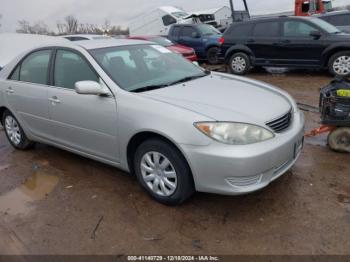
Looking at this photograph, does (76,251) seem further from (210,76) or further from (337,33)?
(337,33)

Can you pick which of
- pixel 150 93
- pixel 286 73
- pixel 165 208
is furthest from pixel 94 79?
pixel 286 73

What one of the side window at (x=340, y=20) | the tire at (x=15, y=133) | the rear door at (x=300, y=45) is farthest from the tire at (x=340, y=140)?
the side window at (x=340, y=20)

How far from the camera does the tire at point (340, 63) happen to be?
372 inches

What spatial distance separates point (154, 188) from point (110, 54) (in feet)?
5.19

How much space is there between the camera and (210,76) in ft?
14.7

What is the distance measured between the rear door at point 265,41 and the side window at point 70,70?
24.4 feet

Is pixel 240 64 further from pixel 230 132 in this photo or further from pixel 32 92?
pixel 230 132

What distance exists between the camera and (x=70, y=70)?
14.2 ft

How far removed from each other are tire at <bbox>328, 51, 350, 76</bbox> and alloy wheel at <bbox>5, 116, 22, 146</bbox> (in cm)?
758

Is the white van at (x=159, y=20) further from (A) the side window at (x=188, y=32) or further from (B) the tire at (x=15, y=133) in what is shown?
(B) the tire at (x=15, y=133)

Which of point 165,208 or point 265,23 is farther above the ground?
point 265,23

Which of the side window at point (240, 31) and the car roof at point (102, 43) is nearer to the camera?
the car roof at point (102, 43)

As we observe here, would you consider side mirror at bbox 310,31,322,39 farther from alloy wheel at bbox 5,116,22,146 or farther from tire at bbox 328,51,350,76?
alloy wheel at bbox 5,116,22,146

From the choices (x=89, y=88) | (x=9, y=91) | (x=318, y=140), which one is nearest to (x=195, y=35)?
(x=318, y=140)
